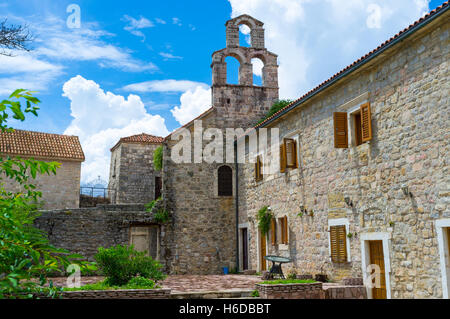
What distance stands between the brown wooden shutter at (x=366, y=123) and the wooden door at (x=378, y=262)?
249 centimetres

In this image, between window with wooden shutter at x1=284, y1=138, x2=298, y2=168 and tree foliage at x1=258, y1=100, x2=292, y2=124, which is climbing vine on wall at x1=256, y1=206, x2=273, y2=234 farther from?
tree foliage at x1=258, y1=100, x2=292, y2=124

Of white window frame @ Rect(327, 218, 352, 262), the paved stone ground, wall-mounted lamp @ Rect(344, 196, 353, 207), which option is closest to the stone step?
the paved stone ground

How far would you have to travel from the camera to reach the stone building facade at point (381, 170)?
814cm

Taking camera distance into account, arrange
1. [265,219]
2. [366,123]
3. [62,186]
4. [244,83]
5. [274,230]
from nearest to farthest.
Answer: [366,123], [274,230], [265,219], [244,83], [62,186]

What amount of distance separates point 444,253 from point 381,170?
247cm

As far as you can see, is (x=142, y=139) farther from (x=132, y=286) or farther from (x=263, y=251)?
(x=132, y=286)

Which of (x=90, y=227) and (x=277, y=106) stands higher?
(x=277, y=106)

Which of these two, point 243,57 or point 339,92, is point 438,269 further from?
point 243,57

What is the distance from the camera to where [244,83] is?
19844mm

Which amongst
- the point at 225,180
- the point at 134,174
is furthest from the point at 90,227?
the point at 134,174

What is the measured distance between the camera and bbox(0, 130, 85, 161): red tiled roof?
22031mm

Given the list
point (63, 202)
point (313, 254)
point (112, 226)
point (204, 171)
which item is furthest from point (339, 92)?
point (63, 202)

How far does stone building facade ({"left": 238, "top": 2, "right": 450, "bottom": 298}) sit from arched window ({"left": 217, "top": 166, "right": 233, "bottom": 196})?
4.87 metres
